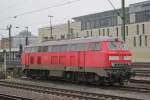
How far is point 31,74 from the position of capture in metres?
29.4

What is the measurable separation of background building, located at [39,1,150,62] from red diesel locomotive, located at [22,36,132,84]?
3992cm

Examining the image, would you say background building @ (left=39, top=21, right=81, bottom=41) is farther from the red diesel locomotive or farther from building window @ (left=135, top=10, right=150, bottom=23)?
the red diesel locomotive

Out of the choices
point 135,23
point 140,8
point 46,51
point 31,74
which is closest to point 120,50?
point 46,51

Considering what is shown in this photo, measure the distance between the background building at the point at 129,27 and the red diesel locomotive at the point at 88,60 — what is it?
131ft

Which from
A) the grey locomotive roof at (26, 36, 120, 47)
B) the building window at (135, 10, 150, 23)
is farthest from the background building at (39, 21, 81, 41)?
the grey locomotive roof at (26, 36, 120, 47)

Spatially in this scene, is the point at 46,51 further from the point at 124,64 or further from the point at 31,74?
the point at 124,64

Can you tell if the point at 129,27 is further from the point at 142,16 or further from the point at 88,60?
the point at 88,60

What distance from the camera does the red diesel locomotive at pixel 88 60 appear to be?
21.4 m

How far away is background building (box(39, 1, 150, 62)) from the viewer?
6856 centimetres

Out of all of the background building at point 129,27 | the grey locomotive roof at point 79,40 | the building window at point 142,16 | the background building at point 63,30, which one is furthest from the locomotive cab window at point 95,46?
the background building at point 63,30

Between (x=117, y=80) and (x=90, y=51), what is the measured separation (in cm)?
241

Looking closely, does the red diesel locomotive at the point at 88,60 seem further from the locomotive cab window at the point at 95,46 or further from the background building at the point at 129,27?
the background building at the point at 129,27

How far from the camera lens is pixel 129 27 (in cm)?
7562

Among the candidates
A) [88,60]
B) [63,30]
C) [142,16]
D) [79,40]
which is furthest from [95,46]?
[63,30]
